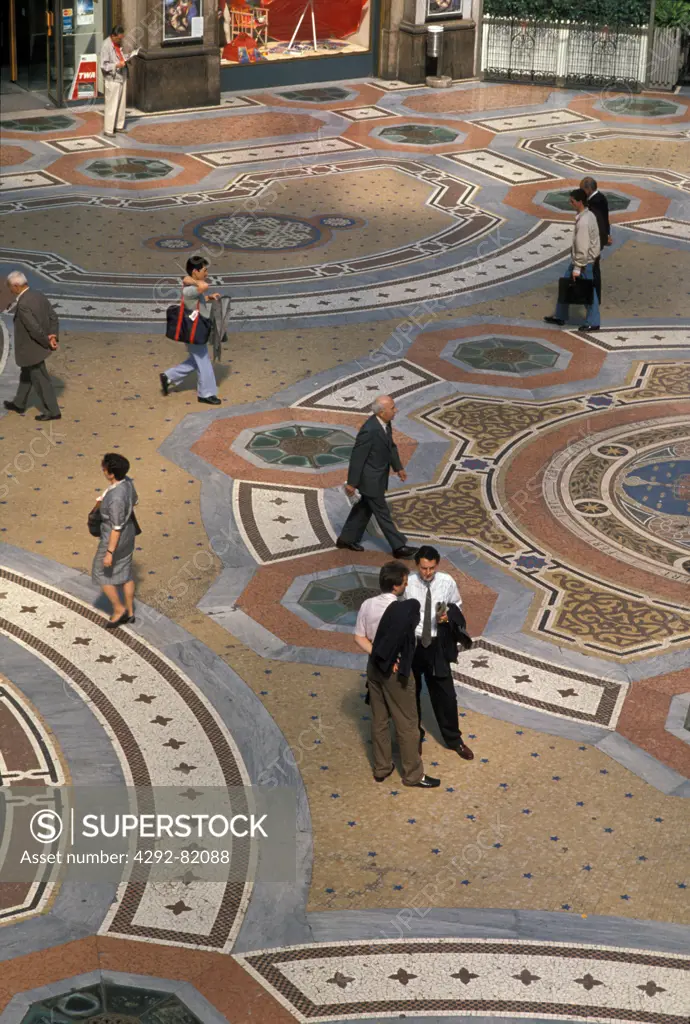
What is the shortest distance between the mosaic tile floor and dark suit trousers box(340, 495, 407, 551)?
0.20 m

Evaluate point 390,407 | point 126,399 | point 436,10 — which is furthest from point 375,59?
point 390,407

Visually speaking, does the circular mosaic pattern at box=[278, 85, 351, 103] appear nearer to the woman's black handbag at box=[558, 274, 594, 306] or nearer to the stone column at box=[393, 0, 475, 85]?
the stone column at box=[393, 0, 475, 85]

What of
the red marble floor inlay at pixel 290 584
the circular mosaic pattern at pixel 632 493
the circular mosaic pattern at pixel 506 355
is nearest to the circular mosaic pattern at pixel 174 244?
the circular mosaic pattern at pixel 506 355

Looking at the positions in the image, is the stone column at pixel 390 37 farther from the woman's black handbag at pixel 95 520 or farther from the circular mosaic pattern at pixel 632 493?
the woman's black handbag at pixel 95 520

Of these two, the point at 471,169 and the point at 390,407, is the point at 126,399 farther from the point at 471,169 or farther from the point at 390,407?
the point at 471,169

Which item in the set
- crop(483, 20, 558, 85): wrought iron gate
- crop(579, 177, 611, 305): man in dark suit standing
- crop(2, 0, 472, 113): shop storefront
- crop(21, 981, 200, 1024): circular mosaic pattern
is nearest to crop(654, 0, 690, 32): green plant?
Result: crop(483, 20, 558, 85): wrought iron gate

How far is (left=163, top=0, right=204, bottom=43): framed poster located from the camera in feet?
70.3

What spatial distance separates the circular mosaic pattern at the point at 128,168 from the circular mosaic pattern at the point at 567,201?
15.4 ft

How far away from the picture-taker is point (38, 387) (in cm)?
1261

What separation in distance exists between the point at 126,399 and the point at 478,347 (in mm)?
3378

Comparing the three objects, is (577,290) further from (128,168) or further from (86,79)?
(86,79)

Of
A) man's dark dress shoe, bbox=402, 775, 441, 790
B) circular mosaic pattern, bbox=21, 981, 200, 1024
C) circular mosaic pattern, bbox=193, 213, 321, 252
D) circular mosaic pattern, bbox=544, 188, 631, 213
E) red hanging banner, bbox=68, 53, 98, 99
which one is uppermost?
red hanging banner, bbox=68, 53, 98, 99

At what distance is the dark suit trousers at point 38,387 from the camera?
12555mm

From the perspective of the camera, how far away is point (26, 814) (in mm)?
8078
